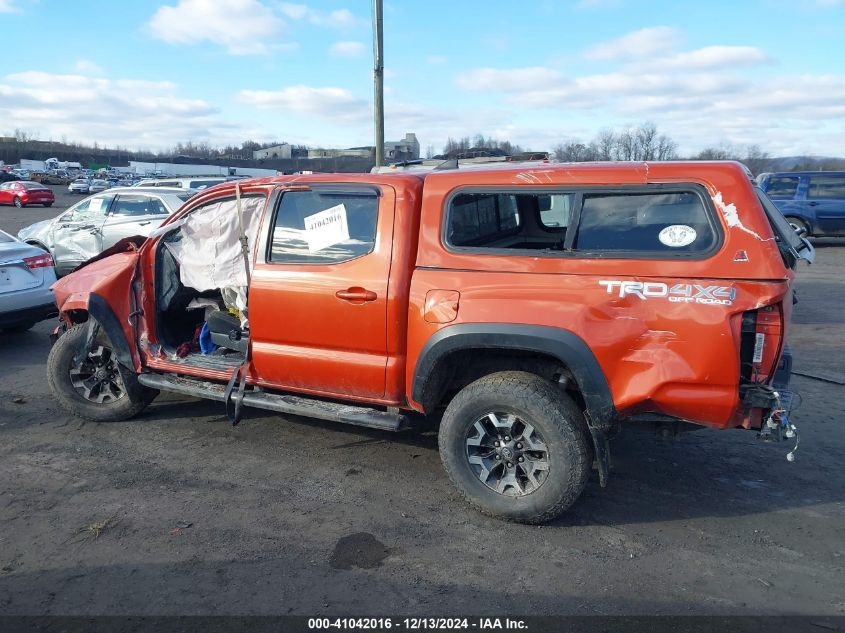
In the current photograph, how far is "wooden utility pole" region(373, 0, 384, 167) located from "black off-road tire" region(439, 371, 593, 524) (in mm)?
8594

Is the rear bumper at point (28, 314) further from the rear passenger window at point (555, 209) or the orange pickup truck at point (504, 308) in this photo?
Answer: the rear passenger window at point (555, 209)

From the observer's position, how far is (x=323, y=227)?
441cm

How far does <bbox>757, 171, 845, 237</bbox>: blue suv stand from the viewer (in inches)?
672

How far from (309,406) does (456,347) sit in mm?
Result: 1238

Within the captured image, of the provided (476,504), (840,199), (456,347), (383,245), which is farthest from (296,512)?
(840,199)

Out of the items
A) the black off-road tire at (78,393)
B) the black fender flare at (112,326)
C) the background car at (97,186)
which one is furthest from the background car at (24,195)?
the black fender flare at (112,326)

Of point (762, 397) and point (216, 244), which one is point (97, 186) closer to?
point (216, 244)

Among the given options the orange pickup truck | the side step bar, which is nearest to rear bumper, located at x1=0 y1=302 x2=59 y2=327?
the orange pickup truck

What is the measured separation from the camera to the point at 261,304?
453 cm

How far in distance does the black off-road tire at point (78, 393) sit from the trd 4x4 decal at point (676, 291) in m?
3.84

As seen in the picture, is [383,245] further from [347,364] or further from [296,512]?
[296,512]

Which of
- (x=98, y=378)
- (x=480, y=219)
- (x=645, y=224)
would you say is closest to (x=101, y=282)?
(x=98, y=378)

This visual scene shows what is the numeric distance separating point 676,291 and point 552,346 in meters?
0.69

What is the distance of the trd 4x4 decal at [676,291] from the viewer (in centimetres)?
331
